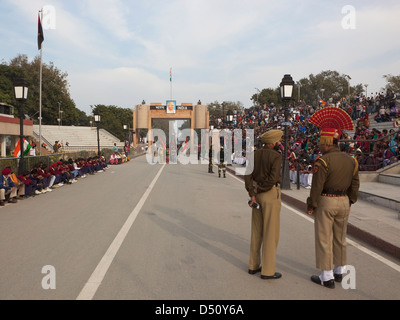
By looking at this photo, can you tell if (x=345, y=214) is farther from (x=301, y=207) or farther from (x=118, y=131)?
(x=118, y=131)

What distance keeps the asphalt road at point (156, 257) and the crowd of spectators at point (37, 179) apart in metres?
1.08

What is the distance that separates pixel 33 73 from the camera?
71375 mm

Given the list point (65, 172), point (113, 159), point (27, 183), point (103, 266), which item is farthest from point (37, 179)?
point (113, 159)

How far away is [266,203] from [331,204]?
32.4 inches

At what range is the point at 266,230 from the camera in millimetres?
4539

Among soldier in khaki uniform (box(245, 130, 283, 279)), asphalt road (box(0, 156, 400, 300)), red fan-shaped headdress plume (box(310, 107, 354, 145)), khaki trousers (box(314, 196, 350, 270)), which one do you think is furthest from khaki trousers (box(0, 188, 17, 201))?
khaki trousers (box(314, 196, 350, 270))

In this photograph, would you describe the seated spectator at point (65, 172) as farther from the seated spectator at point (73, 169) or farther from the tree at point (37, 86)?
the tree at point (37, 86)

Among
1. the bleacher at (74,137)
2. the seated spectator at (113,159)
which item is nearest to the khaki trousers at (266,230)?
the seated spectator at (113,159)

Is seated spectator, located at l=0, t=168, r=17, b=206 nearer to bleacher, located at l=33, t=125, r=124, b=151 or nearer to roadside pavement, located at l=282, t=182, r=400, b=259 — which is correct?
roadside pavement, located at l=282, t=182, r=400, b=259

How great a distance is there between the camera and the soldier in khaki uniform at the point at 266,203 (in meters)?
4.49

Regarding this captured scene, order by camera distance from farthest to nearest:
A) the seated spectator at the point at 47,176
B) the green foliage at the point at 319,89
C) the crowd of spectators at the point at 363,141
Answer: the green foliage at the point at 319,89 → the crowd of spectators at the point at 363,141 → the seated spectator at the point at 47,176

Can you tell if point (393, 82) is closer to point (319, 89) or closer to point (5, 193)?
point (319, 89)

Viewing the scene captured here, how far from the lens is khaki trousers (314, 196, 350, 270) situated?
4293mm

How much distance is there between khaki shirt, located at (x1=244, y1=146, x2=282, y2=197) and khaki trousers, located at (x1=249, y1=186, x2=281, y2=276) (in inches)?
4.3
